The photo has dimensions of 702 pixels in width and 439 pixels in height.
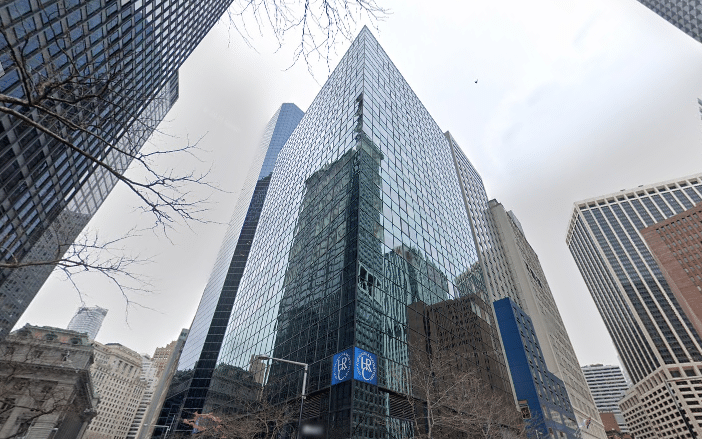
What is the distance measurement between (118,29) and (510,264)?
84597 millimetres

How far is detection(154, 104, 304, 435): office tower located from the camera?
225 ft

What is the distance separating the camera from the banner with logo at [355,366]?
2191 cm

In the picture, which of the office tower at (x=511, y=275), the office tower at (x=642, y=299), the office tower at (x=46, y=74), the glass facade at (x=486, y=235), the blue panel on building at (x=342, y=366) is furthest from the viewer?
the office tower at (x=642, y=299)

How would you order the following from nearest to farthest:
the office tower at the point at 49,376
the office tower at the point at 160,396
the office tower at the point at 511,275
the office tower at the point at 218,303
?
1. the office tower at the point at 49,376
2. the office tower at the point at 511,275
3. the office tower at the point at 218,303
4. the office tower at the point at 160,396

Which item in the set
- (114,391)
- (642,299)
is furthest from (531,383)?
(114,391)

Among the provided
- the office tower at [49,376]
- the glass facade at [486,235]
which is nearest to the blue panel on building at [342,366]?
the office tower at [49,376]

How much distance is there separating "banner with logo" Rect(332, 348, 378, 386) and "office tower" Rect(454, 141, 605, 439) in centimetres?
3848

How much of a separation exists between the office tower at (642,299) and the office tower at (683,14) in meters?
104

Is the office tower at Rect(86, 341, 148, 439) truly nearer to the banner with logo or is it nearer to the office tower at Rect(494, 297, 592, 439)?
the banner with logo

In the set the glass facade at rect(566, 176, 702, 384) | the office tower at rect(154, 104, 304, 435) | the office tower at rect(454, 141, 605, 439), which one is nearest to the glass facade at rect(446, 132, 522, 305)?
the office tower at rect(454, 141, 605, 439)

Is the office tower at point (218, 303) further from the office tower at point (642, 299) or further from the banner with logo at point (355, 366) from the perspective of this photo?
the office tower at point (642, 299)

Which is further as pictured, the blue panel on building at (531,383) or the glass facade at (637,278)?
the glass facade at (637,278)

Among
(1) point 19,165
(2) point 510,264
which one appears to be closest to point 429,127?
(2) point 510,264

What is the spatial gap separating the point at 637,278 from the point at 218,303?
7731 inches
